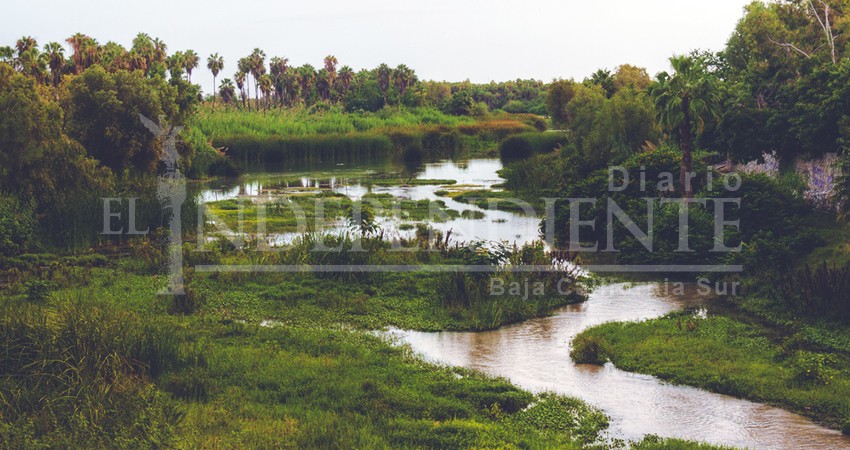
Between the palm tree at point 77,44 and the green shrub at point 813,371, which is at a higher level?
the palm tree at point 77,44

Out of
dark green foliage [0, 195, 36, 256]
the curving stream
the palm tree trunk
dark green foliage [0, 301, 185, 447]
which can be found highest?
the palm tree trunk

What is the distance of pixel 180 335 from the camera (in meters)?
12.0

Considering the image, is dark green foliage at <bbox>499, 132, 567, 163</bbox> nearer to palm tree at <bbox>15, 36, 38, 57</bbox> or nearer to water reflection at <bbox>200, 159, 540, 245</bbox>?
water reflection at <bbox>200, 159, 540, 245</bbox>

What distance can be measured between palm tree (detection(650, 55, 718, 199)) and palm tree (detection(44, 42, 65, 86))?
1310 inches

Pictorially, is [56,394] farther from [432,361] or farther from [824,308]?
[824,308]

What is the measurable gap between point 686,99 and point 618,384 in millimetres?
13446

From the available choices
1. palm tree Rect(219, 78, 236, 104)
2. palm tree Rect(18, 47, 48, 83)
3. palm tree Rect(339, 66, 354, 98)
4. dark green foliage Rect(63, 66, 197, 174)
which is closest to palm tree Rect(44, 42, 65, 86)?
palm tree Rect(18, 47, 48, 83)

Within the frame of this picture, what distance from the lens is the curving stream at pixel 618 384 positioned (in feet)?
29.8

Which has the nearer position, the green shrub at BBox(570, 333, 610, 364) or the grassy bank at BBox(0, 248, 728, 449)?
the grassy bank at BBox(0, 248, 728, 449)

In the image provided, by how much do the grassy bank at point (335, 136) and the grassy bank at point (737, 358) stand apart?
124 ft

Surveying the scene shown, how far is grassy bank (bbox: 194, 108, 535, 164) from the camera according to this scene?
5012 centimetres

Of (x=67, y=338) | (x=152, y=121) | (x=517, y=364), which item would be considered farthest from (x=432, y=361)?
(x=152, y=121)

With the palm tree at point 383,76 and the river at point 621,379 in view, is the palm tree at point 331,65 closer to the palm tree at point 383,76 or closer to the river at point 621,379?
the palm tree at point 383,76

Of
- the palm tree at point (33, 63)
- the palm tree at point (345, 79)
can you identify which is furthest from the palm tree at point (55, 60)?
the palm tree at point (345, 79)
